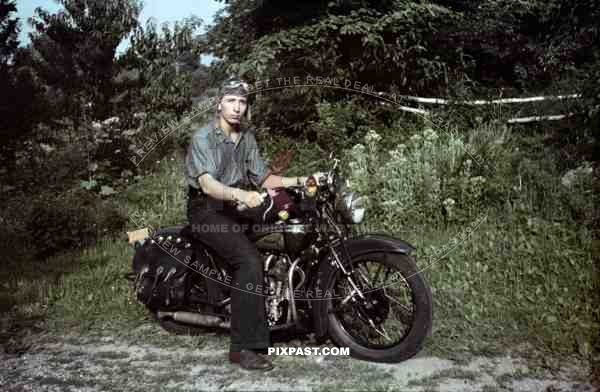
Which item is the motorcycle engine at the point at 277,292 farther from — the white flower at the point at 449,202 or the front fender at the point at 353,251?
the white flower at the point at 449,202

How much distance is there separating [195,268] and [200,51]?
730 cm

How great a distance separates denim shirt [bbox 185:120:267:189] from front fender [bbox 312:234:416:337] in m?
0.96

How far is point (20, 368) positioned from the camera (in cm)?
432

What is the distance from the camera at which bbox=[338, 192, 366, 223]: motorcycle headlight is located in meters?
3.90

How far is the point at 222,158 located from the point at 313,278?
3.81 feet

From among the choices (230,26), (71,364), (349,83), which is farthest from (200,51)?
(71,364)

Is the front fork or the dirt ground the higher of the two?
the front fork

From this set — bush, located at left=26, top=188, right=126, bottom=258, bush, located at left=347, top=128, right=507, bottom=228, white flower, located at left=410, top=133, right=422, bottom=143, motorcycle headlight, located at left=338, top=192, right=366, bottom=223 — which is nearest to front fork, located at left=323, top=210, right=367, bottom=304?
motorcycle headlight, located at left=338, top=192, right=366, bottom=223

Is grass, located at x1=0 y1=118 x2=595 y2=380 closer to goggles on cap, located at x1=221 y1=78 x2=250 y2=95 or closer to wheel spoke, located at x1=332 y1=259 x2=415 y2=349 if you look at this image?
wheel spoke, located at x1=332 y1=259 x2=415 y2=349

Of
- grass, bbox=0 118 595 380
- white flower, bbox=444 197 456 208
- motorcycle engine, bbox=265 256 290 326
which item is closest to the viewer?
motorcycle engine, bbox=265 256 290 326

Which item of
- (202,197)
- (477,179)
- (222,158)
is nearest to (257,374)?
(202,197)

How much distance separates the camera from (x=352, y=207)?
3.90 m

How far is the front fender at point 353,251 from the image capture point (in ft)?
13.0

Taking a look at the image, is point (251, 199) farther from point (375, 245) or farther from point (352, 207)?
point (375, 245)
